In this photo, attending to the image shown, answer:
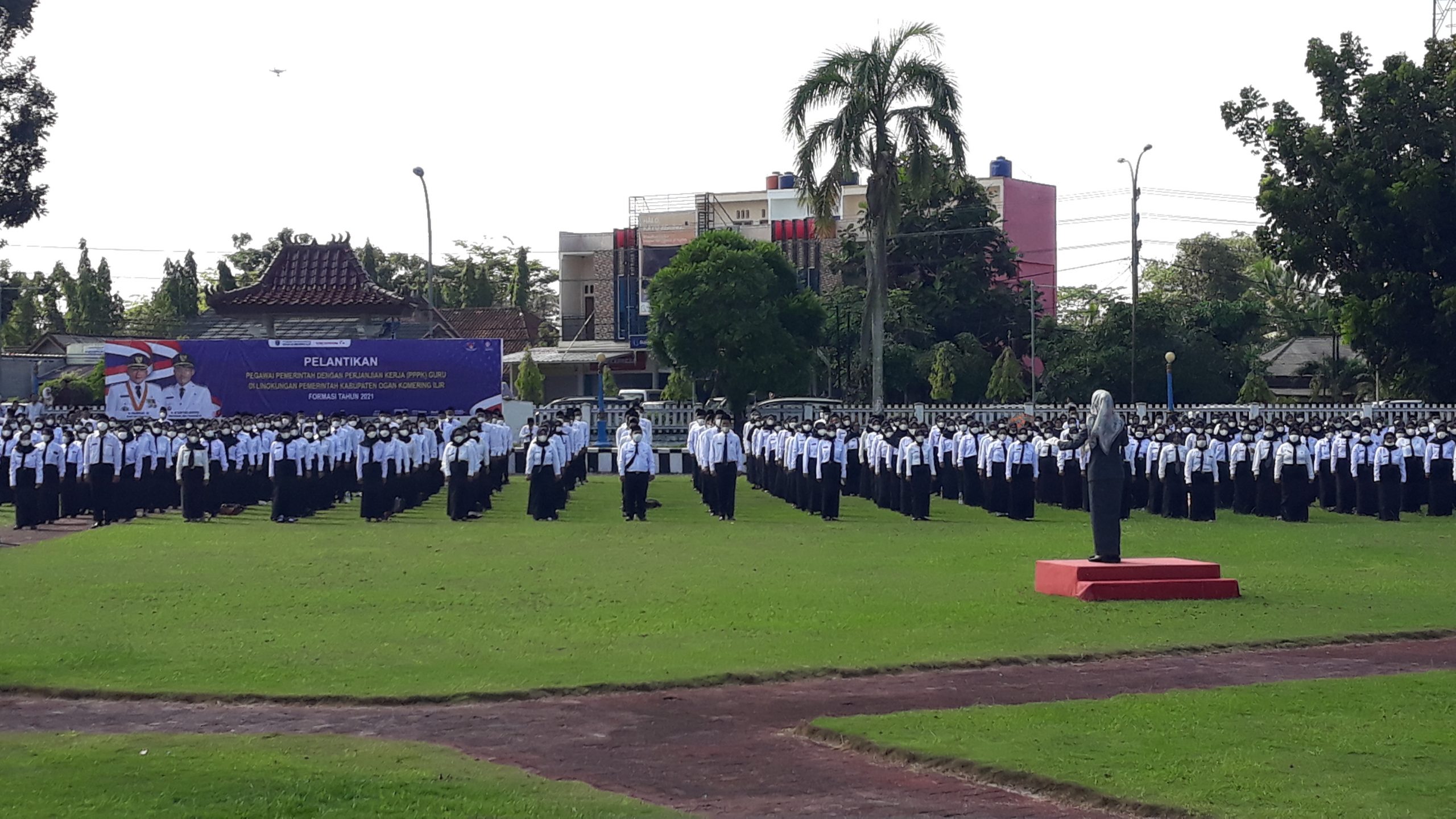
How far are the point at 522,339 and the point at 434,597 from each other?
52.2 meters

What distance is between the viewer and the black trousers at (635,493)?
2470 centimetres

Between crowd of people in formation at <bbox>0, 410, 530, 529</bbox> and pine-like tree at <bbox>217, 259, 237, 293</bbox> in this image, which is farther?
pine-like tree at <bbox>217, 259, 237, 293</bbox>

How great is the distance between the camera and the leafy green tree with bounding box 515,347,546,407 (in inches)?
2061

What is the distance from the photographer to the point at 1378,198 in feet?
117

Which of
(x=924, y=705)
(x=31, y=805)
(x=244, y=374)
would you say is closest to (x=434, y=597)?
(x=924, y=705)

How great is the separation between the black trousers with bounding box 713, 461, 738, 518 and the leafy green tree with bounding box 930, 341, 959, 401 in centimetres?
2092

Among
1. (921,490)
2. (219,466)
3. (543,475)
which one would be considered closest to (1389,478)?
(921,490)

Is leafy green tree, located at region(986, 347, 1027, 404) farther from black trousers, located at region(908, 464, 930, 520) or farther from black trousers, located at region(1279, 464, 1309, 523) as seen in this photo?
black trousers, located at region(1279, 464, 1309, 523)

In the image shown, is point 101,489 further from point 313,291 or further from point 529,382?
point 529,382

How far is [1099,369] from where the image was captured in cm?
4525

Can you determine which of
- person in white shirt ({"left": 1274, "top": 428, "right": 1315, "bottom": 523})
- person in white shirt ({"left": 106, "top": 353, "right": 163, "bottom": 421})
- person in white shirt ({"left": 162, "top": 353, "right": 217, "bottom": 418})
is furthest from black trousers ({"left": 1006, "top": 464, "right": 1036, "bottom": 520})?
person in white shirt ({"left": 106, "top": 353, "right": 163, "bottom": 421})

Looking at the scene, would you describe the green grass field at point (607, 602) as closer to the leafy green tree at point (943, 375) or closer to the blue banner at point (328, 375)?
the blue banner at point (328, 375)

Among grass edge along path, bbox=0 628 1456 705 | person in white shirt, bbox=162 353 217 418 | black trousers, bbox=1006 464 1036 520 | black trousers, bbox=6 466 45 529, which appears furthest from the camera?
person in white shirt, bbox=162 353 217 418

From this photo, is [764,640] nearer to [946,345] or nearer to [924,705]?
[924,705]
